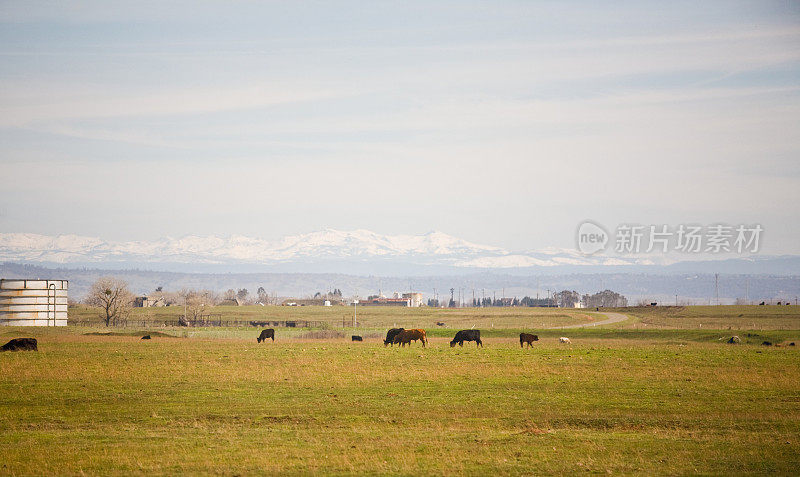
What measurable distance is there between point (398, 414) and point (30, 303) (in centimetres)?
7589

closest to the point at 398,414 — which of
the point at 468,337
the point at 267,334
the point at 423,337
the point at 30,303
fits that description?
the point at 423,337

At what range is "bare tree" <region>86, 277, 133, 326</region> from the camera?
4818 inches

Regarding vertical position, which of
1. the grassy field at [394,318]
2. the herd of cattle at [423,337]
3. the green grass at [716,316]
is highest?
the herd of cattle at [423,337]

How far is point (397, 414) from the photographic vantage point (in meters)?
27.8

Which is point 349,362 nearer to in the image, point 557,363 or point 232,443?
point 557,363

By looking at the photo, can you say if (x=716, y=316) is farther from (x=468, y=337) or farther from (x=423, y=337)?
(x=423, y=337)

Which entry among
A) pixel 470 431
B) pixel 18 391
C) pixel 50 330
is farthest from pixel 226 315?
pixel 470 431

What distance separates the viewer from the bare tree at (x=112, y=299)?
122375 mm

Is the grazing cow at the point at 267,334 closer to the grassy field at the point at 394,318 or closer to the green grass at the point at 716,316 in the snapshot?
→ the grassy field at the point at 394,318

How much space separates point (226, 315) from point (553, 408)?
13528cm

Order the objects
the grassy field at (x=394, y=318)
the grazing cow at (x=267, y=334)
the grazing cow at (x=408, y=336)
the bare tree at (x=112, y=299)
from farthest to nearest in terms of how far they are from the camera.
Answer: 1. the grassy field at (x=394, y=318)
2. the bare tree at (x=112, y=299)
3. the grazing cow at (x=267, y=334)
4. the grazing cow at (x=408, y=336)

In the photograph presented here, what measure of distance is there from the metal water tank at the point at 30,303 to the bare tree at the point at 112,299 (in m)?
25.2

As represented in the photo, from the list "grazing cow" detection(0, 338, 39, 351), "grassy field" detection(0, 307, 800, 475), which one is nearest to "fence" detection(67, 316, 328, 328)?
"grazing cow" detection(0, 338, 39, 351)

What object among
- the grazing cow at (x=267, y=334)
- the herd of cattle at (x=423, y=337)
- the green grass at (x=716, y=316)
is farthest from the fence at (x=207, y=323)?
the herd of cattle at (x=423, y=337)
